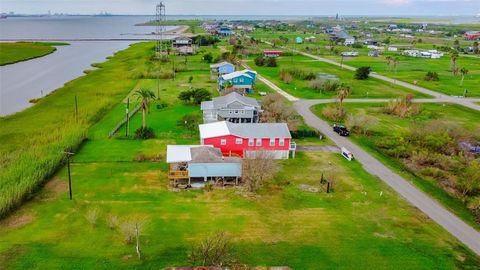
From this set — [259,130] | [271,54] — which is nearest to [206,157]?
[259,130]

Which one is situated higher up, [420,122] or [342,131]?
[420,122]

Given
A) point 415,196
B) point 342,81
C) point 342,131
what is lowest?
point 415,196

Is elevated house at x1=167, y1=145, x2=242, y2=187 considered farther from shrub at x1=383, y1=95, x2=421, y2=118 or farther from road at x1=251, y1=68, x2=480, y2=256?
shrub at x1=383, y1=95, x2=421, y2=118

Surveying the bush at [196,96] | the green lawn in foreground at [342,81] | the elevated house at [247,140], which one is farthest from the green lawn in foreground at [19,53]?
the elevated house at [247,140]

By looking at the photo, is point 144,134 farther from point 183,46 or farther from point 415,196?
point 183,46

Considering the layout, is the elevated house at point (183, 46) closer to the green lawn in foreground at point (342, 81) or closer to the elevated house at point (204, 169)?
the green lawn in foreground at point (342, 81)

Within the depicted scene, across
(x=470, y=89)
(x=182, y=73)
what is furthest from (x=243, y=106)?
(x=470, y=89)

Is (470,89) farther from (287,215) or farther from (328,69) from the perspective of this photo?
(287,215)
